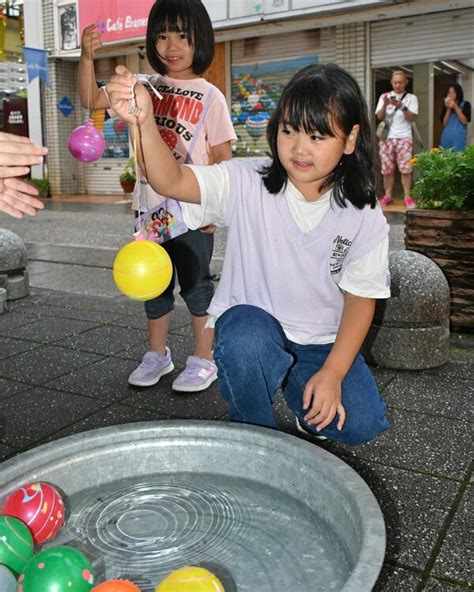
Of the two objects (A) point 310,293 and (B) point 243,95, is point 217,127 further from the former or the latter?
(B) point 243,95

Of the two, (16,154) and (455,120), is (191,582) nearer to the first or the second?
(16,154)

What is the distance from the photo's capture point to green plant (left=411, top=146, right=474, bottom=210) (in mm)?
4000

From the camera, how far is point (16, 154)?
79.1 inches

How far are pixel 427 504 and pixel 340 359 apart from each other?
56 cm

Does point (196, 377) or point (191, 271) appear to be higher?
point (191, 271)

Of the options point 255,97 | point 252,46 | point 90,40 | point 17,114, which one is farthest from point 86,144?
point 17,114

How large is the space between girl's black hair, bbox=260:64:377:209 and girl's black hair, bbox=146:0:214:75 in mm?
936

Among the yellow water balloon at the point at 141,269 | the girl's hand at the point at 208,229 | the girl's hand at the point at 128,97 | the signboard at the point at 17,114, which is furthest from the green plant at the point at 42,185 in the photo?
the yellow water balloon at the point at 141,269

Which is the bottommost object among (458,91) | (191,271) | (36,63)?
(191,271)

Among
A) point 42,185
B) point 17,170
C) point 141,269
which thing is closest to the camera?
point 141,269

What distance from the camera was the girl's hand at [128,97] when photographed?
1.77 m

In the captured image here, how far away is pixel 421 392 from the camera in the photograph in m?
3.10

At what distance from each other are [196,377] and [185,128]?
117cm

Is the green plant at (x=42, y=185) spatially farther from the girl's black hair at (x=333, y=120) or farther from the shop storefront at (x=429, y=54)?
the girl's black hair at (x=333, y=120)
